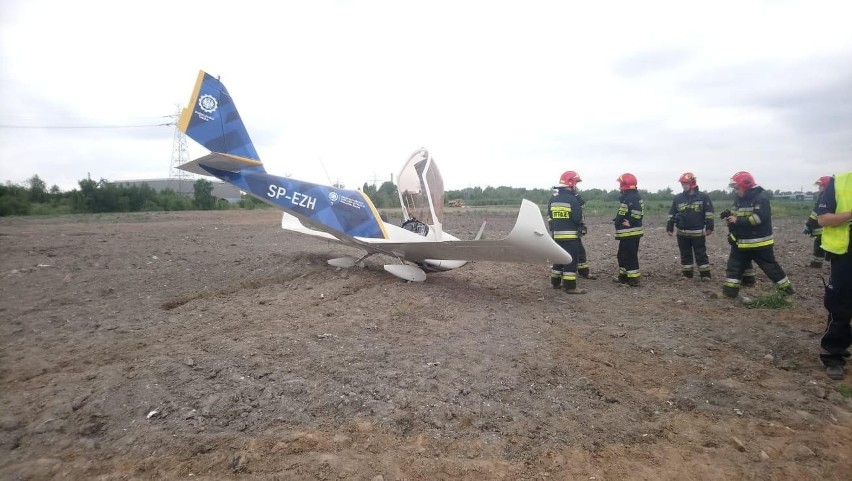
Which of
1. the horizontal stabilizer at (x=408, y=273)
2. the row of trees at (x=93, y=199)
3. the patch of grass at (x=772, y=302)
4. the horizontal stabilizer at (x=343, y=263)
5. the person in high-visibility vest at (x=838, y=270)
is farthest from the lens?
the row of trees at (x=93, y=199)

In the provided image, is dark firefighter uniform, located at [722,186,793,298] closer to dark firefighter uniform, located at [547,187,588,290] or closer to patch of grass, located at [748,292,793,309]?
patch of grass, located at [748,292,793,309]

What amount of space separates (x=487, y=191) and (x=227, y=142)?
58517mm

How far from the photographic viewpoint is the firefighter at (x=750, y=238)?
692 centimetres

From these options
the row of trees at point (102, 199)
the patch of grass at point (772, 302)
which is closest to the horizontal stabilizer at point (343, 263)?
the patch of grass at point (772, 302)

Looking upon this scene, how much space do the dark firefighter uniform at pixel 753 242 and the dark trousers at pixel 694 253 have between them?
142 cm

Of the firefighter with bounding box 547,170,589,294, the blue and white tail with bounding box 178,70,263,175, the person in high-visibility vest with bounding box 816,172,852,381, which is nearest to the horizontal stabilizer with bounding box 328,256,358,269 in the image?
the blue and white tail with bounding box 178,70,263,175

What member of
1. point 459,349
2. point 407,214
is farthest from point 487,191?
point 459,349

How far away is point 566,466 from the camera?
9.65 feet

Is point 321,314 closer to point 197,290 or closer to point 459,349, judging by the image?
point 459,349

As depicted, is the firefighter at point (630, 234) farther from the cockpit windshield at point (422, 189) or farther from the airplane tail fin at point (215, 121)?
the airplane tail fin at point (215, 121)

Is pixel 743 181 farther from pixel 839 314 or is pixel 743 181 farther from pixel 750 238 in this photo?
pixel 839 314

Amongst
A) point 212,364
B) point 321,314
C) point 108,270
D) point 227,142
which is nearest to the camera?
point 212,364

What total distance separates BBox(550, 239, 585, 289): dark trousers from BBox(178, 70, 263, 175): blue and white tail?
5.61 metres

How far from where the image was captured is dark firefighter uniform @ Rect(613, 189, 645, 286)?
840 cm
